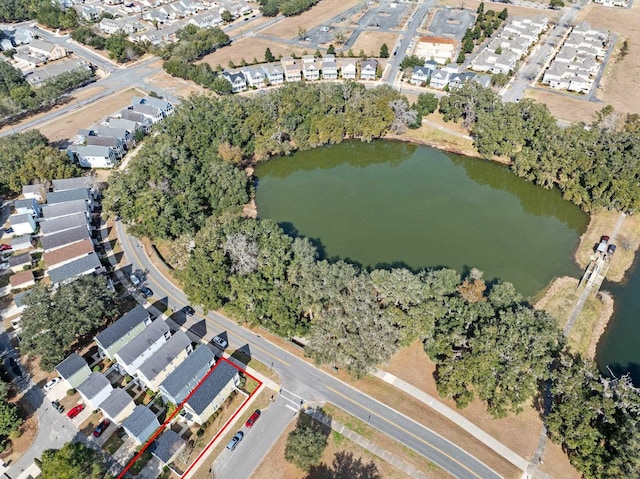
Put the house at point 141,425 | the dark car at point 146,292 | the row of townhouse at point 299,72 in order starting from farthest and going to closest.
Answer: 1. the row of townhouse at point 299,72
2. the dark car at point 146,292
3. the house at point 141,425

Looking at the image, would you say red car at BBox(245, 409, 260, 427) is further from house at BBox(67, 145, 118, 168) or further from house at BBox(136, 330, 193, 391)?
house at BBox(67, 145, 118, 168)

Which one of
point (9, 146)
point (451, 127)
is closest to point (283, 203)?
point (451, 127)

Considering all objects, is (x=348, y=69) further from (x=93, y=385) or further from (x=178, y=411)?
(x=93, y=385)

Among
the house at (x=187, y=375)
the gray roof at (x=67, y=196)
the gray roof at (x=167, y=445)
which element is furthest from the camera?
the gray roof at (x=67, y=196)

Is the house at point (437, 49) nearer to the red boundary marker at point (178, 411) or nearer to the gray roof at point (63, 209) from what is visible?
the gray roof at point (63, 209)

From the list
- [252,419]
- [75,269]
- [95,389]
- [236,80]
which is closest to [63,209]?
[75,269]

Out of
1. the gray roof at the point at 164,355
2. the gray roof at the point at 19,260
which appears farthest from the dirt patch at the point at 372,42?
the gray roof at the point at 164,355

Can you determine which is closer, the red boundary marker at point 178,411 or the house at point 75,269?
the red boundary marker at point 178,411
